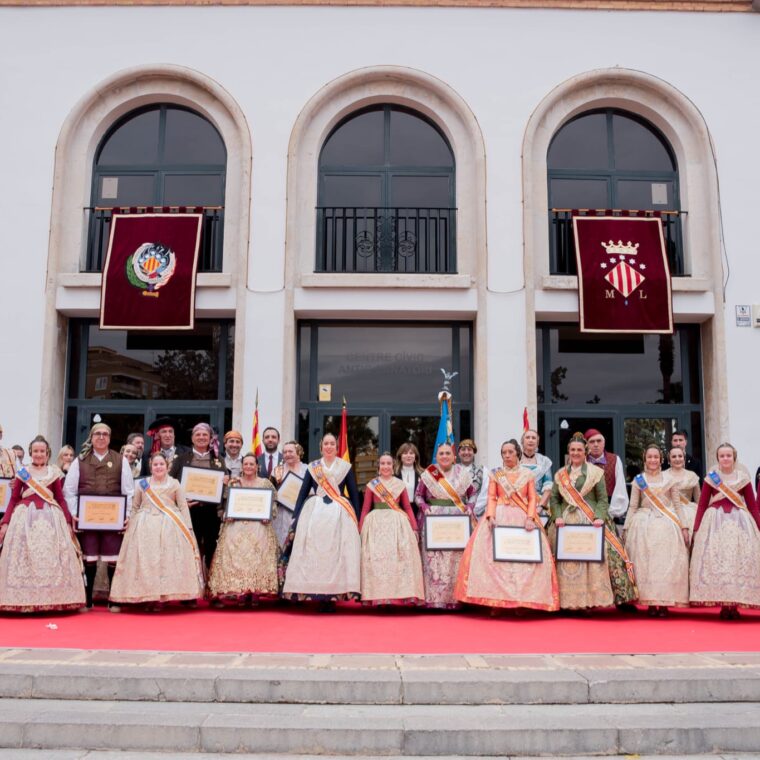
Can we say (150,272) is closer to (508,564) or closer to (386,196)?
(386,196)

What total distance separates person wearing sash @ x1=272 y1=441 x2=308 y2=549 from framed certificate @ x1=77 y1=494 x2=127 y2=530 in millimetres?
1612

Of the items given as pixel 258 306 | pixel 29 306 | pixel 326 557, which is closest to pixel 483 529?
pixel 326 557

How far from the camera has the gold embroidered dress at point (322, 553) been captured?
8.03m

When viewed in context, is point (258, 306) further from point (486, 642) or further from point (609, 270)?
point (486, 642)

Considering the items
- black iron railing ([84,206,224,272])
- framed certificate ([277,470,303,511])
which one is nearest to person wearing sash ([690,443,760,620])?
framed certificate ([277,470,303,511])

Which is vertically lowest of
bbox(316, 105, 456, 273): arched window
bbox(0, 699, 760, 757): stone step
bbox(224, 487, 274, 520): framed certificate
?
bbox(0, 699, 760, 757): stone step

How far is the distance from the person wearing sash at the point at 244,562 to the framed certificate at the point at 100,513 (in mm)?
1101

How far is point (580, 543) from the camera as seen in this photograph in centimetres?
814

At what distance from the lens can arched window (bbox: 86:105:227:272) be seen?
13.4 metres

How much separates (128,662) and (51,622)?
2311mm

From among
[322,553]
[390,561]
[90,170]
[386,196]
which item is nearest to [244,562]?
[322,553]

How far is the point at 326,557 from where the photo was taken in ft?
26.5

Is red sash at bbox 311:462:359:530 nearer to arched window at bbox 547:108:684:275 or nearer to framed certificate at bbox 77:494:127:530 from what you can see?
framed certificate at bbox 77:494:127:530

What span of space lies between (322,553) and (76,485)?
8.83 ft
